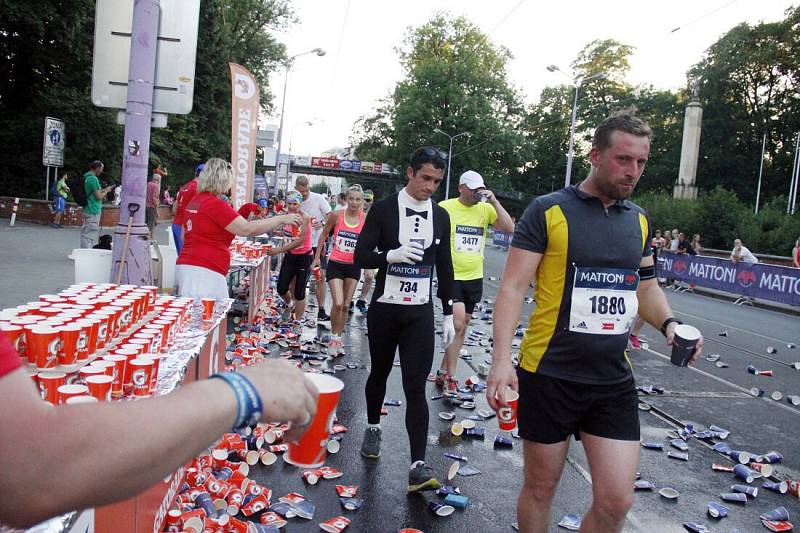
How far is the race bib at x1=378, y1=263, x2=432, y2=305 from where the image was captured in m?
4.19

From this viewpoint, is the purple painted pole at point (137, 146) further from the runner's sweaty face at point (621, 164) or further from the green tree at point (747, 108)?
the green tree at point (747, 108)

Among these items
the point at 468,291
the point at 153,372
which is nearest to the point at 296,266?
the point at 468,291

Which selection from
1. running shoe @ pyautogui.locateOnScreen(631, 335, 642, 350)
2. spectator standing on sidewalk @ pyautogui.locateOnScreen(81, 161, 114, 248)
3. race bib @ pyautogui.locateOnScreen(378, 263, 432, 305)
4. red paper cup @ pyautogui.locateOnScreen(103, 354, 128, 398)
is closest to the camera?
red paper cup @ pyautogui.locateOnScreen(103, 354, 128, 398)

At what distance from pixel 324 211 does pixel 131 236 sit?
16.8 ft

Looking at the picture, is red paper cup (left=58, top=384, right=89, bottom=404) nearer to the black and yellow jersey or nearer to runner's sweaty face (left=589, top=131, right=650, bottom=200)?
the black and yellow jersey

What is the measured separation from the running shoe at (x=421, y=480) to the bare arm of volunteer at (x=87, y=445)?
310 cm

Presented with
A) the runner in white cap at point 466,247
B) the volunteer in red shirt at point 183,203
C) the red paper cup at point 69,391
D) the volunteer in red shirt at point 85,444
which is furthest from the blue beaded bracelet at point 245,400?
the volunteer in red shirt at point 183,203

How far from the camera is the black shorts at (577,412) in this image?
267 centimetres

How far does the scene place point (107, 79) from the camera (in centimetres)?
529

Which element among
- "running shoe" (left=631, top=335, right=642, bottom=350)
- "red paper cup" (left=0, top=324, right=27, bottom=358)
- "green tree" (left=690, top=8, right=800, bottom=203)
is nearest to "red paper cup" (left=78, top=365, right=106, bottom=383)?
"red paper cup" (left=0, top=324, right=27, bottom=358)

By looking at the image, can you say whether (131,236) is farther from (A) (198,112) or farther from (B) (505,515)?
(A) (198,112)

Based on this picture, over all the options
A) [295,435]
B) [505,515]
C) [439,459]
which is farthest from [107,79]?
[295,435]

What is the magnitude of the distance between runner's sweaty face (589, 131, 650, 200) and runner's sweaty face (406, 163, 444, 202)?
1.57 m

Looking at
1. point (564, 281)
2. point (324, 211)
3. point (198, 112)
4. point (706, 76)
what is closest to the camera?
point (564, 281)
